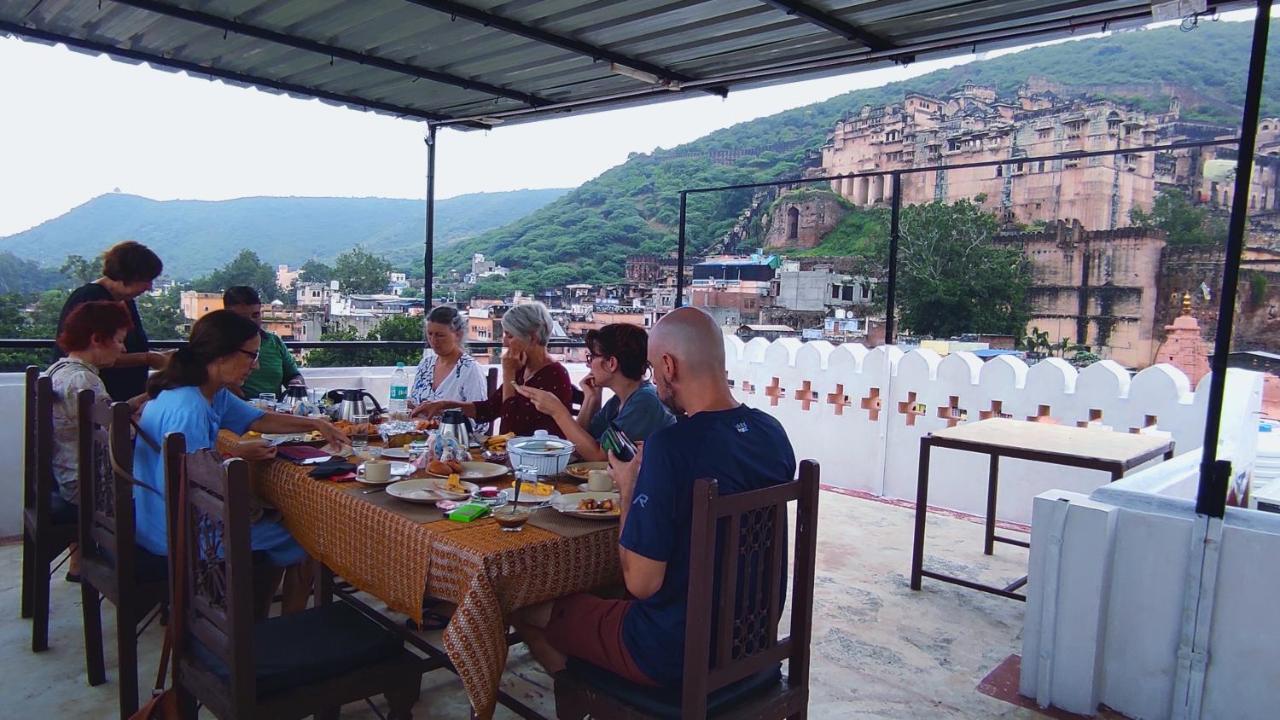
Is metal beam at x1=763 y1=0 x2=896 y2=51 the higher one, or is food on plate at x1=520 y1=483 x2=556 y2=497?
metal beam at x1=763 y1=0 x2=896 y2=51

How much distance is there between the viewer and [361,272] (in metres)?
30.0

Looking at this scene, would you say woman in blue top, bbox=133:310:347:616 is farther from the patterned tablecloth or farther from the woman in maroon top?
the woman in maroon top

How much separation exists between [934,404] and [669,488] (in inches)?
160

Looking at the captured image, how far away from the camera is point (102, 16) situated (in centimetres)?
332

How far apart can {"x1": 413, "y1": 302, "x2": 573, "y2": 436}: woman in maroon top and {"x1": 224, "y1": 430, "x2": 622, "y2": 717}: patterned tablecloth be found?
1.25m

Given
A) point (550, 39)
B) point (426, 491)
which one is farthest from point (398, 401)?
point (550, 39)

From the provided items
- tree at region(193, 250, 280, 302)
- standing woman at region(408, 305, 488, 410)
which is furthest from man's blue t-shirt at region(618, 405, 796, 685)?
tree at region(193, 250, 280, 302)

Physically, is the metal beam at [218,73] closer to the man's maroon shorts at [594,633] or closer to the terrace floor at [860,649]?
the terrace floor at [860,649]

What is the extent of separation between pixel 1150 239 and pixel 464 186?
123 ft

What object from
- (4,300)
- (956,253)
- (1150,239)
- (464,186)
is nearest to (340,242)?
(464,186)

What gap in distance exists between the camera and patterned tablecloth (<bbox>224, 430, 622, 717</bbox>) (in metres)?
1.63

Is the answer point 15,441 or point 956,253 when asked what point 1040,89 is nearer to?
point 956,253

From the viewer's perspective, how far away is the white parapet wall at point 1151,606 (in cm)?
219

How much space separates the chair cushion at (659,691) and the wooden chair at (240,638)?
0.44 m
